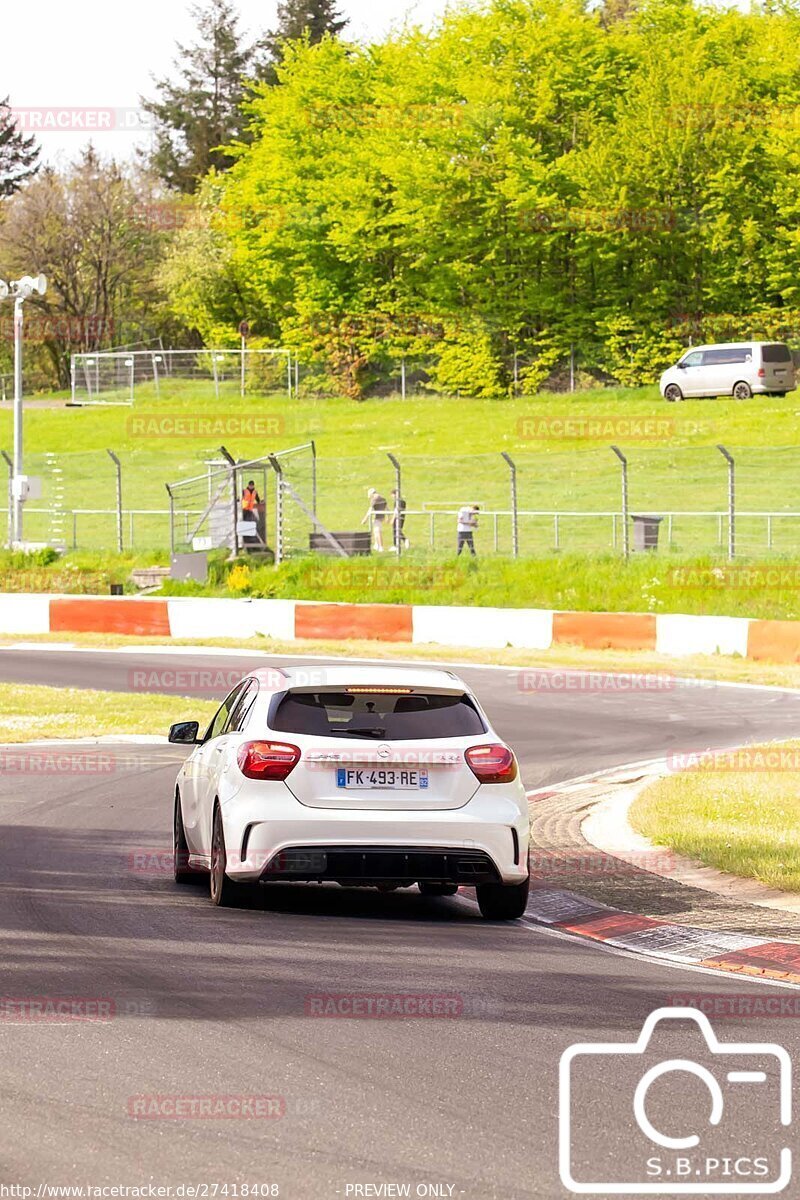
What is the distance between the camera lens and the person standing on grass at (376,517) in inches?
1380

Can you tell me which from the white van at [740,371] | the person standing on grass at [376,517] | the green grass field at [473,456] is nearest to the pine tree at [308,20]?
the green grass field at [473,456]

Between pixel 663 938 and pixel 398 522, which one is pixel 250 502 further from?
pixel 663 938

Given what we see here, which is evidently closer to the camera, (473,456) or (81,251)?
(473,456)

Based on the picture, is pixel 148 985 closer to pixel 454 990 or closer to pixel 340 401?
pixel 454 990

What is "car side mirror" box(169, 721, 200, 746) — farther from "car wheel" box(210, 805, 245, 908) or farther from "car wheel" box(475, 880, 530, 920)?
"car wheel" box(475, 880, 530, 920)

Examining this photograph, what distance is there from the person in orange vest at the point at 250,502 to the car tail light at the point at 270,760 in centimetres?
2358

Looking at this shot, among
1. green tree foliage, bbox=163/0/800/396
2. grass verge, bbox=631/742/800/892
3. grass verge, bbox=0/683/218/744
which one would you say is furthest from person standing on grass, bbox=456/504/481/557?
green tree foliage, bbox=163/0/800/396

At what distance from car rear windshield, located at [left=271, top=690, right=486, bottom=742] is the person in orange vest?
2326 cm

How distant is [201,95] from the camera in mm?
112250

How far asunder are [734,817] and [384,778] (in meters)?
4.60

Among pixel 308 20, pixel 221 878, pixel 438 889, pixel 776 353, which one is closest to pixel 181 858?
pixel 221 878

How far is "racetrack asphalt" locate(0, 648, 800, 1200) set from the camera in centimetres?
531

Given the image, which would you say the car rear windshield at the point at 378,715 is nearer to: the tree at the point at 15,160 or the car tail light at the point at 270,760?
the car tail light at the point at 270,760

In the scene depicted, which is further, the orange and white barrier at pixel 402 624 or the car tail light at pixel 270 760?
the orange and white barrier at pixel 402 624
